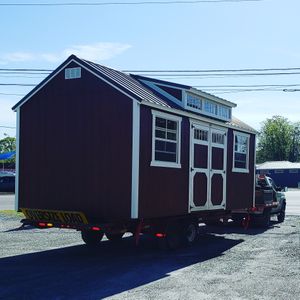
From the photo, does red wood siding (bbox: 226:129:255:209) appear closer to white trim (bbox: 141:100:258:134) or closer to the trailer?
white trim (bbox: 141:100:258:134)

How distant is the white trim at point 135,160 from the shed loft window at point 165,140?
0.64 meters

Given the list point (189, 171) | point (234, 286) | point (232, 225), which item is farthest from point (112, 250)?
point (232, 225)

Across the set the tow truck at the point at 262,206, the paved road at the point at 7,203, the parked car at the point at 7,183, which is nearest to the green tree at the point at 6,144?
the parked car at the point at 7,183

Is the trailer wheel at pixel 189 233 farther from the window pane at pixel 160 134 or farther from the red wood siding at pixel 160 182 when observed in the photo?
the window pane at pixel 160 134

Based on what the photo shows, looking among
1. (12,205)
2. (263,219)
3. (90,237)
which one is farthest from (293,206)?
(90,237)

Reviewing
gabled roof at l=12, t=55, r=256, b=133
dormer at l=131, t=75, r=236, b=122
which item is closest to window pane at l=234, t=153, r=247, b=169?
dormer at l=131, t=75, r=236, b=122

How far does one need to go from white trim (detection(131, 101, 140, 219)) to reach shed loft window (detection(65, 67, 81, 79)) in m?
1.95

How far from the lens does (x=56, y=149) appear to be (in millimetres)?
11992

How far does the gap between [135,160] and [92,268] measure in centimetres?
243

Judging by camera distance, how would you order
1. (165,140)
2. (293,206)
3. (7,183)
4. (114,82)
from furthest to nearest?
(7,183) < (293,206) < (165,140) < (114,82)

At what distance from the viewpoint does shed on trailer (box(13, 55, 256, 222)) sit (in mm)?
10984

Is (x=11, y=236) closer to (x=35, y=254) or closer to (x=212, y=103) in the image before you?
(x=35, y=254)

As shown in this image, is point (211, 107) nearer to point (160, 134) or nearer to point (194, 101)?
point (194, 101)

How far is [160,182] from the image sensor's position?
11.7 m
